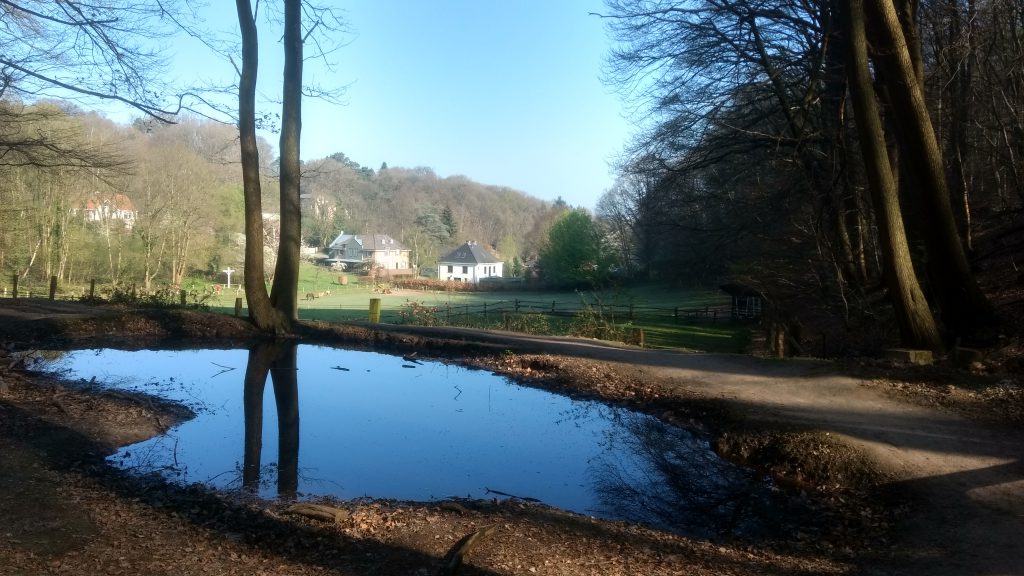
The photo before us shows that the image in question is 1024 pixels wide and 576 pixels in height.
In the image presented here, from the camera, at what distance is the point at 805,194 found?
19.0 meters

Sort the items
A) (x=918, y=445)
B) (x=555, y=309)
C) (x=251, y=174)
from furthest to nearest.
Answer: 1. (x=555, y=309)
2. (x=251, y=174)
3. (x=918, y=445)

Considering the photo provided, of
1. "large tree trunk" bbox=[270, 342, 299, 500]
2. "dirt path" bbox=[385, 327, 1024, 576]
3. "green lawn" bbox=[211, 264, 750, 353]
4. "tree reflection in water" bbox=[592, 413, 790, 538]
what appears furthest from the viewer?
"green lawn" bbox=[211, 264, 750, 353]

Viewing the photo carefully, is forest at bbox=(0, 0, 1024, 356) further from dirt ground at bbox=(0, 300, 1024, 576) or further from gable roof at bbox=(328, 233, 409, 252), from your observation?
gable roof at bbox=(328, 233, 409, 252)

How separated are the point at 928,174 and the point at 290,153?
12927mm

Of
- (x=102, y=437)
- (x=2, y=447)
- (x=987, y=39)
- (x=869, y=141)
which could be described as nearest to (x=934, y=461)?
(x=869, y=141)

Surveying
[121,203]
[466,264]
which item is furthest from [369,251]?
[121,203]

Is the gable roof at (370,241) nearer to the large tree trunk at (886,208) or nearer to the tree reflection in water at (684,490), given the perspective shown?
the large tree trunk at (886,208)

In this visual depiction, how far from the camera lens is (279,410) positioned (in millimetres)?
9203

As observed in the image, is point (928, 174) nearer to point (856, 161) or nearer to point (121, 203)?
point (856, 161)

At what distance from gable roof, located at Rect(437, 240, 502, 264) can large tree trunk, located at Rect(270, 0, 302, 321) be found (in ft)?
214

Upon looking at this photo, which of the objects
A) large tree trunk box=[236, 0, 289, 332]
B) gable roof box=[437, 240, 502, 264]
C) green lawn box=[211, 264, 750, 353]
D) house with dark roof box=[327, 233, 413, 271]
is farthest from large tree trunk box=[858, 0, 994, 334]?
gable roof box=[437, 240, 502, 264]

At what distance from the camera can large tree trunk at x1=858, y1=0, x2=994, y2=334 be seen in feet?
37.9

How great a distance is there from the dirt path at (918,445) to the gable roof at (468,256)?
69318mm

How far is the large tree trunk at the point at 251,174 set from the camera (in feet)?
51.1
